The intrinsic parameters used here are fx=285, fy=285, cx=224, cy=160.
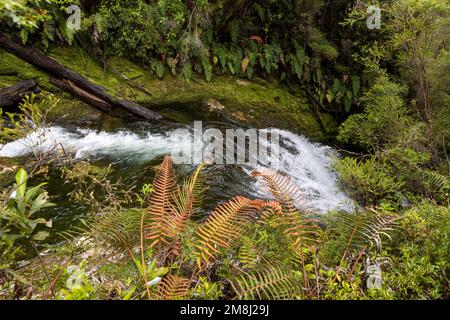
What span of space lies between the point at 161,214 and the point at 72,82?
6.56 m

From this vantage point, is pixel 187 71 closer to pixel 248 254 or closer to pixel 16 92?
pixel 16 92

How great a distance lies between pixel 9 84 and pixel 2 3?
579 centimetres

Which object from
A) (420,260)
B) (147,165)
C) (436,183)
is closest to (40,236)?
(420,260)

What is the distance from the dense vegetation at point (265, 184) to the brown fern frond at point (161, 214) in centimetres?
2

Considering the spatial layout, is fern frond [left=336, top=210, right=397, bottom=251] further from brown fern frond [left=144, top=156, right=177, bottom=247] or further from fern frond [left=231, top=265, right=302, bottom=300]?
brown fern frond [left=144, top=156, right=177, bottom=247]

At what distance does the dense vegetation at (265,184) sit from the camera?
1.93 meters

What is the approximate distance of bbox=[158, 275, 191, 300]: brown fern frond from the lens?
1.75 metres

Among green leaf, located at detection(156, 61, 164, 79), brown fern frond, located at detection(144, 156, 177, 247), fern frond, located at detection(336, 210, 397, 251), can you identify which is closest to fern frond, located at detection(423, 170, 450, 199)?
fern frond, located at detection(336, 210, 397, 251)

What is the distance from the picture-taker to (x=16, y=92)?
624 cm

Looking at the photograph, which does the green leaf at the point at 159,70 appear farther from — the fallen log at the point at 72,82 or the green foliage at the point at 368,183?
the green foliage at the point at 368,183

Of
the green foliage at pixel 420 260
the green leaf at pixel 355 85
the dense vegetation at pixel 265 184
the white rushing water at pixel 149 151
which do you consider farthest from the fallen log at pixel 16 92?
the green leaf at pixel 355 85

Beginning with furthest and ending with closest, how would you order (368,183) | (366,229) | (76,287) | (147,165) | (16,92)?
(16,92)
(147,165)
(368,183)
(366,229)
(76,287)

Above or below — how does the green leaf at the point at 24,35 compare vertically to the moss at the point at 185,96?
Result: above

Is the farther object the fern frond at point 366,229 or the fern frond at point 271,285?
the fern frond at point 366,229
